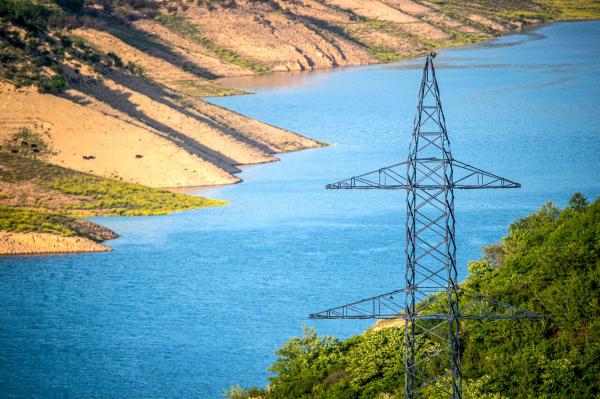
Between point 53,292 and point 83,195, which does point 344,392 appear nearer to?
point 53,292

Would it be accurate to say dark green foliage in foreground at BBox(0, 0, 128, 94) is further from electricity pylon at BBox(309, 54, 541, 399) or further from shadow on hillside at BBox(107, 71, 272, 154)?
electricity pylon at BBox(309, 54, 541, 399)

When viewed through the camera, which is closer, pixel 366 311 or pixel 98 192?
pixel 366 311

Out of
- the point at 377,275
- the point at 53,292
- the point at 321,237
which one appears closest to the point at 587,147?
the point at 321,237

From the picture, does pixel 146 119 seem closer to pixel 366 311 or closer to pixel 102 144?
pixel 102 144

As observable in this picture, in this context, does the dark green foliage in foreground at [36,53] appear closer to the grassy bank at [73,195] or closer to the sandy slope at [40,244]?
the grassy bank at [73,195]

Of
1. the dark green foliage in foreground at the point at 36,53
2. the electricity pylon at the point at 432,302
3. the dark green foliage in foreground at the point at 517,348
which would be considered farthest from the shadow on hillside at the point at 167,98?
the dark green foliage in foreground at the point at 517,348

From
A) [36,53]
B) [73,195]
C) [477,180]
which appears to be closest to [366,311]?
[477,180]
